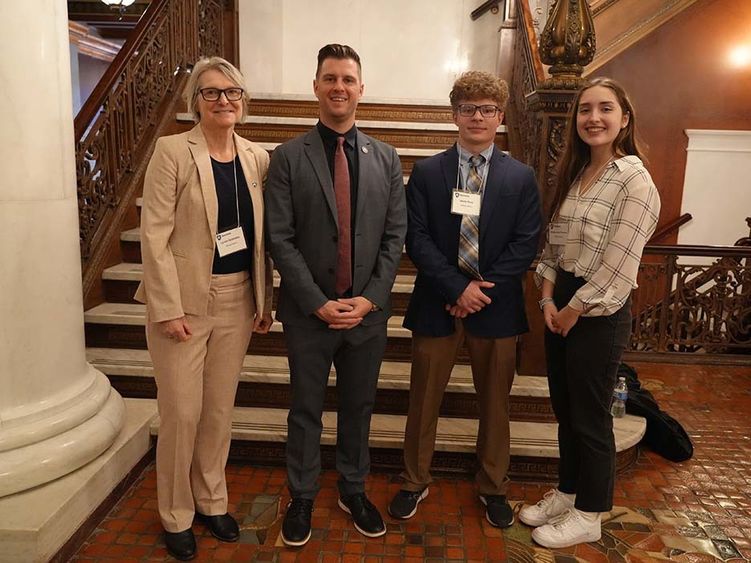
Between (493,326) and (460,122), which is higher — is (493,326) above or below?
below

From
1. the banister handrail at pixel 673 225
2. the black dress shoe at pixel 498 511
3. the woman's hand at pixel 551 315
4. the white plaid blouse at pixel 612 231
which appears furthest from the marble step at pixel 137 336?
the banister handrail at pixel 673 225

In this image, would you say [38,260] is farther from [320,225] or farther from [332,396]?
[332,396]

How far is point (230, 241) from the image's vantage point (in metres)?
2.22

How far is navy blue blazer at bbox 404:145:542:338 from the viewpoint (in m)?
2.43

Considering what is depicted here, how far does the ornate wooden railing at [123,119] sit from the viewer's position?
376 cm

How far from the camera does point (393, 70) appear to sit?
7.30 meters

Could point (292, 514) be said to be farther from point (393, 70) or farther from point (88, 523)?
point (393, 70)

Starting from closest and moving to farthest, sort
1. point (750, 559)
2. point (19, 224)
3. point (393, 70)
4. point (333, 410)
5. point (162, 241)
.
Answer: point (162, 241), point (19, 224), point (750, 559), point (333, 410), point (393, 70)

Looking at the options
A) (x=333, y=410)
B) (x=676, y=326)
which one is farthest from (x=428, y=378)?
(x=676, y=326)

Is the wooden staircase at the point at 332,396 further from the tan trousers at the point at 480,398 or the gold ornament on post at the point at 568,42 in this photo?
the gold ornament on post at the point at 568,42

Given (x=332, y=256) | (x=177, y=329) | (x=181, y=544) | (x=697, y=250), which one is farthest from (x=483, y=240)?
(x=697, y=250)

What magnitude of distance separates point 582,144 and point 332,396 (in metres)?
1.81

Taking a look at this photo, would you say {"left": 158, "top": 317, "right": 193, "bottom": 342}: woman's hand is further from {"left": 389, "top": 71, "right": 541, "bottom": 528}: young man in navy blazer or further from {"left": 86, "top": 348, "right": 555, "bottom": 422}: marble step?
{"left": 86, "top": 348, "right": 555, "bottom": 422}: marble step

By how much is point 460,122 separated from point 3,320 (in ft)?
6.15
